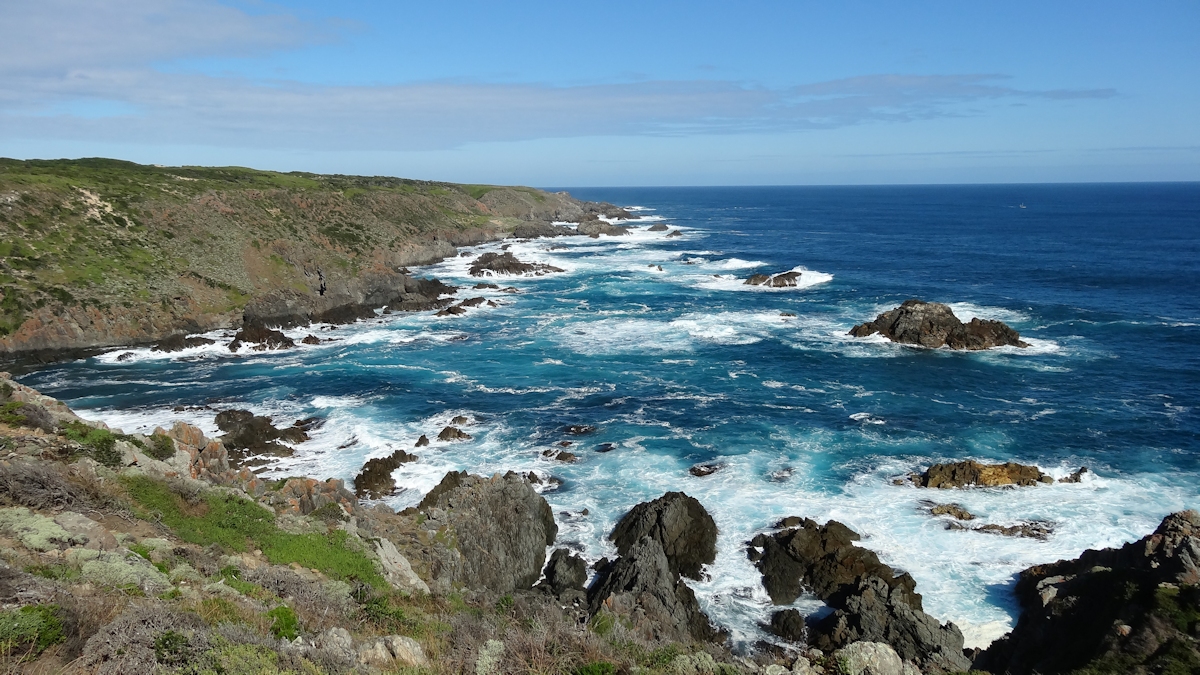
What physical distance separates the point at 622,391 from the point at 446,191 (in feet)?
372

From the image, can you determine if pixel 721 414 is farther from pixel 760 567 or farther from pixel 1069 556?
pixel 1069 556

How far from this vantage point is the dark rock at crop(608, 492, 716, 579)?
83.5ft

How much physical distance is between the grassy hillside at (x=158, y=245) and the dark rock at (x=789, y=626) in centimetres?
5517

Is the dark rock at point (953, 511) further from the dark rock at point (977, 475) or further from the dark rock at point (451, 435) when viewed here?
the dark rock at point (451, 435)

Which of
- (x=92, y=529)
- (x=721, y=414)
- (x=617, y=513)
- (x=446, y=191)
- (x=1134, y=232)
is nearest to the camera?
(x=92, y=529)

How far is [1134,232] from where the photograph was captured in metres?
123

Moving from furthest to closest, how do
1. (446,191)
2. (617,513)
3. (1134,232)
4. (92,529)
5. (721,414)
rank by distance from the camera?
(446,191), (1134,232), (721,414), (617,513), (92,529)

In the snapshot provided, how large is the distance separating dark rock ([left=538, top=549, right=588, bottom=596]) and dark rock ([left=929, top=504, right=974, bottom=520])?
1484 centimetres

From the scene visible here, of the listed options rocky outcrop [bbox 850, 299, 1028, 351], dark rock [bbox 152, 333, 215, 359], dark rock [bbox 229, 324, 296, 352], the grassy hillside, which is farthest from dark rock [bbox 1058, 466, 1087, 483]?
the grassy hillside

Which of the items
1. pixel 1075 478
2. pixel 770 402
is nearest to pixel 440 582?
pixel 770 402

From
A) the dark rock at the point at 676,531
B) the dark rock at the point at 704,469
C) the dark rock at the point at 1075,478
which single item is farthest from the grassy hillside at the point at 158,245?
the dark rock at the point at 1075,478

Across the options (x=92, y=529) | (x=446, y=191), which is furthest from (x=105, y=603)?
(x=446, y=191)

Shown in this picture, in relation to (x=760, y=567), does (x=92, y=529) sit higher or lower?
higher

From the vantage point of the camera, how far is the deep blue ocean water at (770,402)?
2758 centimetres
